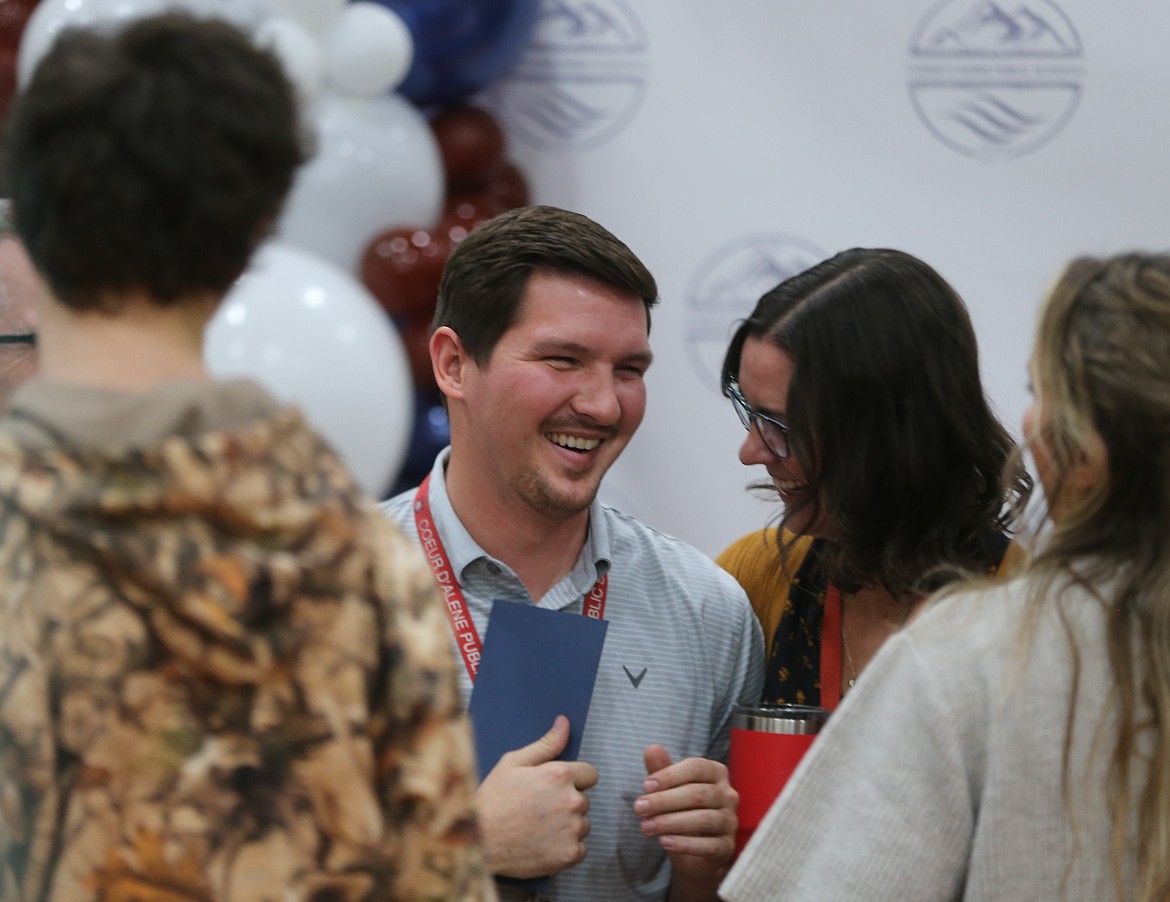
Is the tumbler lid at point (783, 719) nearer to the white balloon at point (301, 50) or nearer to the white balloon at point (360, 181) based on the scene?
the white balloon at point (301, 50)

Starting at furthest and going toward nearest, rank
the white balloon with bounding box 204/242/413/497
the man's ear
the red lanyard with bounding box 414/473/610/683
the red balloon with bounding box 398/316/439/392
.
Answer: the red balloon with bounding box 398/316/439/392 < the white balloon with bounding box 204/242/413/497 < the man's ear < the red lanyard with bounding box 414/473/610/683

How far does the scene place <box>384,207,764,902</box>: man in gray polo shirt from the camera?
6.48 feet

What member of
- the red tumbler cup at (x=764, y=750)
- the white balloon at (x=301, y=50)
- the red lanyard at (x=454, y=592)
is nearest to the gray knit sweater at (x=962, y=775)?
the red tumbler cup at (x=764, y=750)

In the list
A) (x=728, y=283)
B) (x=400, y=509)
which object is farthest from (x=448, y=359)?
(x=728, y=283)

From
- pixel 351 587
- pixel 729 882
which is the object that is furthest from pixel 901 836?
pixel 351 587

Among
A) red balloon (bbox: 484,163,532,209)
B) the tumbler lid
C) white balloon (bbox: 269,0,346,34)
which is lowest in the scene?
the tumbler lid

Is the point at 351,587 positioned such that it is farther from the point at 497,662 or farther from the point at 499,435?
the point at 499,435


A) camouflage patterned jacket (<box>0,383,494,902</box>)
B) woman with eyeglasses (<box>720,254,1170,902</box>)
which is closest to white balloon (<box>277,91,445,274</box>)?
woman with eyeglasses (<box>720,254,1170,902</box>)

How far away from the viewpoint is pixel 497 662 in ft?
5.83

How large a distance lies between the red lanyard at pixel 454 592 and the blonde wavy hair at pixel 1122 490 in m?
0.76

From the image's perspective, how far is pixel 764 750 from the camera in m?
1.75

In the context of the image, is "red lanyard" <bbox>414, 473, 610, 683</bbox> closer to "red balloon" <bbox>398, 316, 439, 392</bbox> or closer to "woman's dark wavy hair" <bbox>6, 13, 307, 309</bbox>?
"woman's dark wavy hair" <bbox>6, 13, 307, 309</bbox>

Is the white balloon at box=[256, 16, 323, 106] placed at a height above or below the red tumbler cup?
above

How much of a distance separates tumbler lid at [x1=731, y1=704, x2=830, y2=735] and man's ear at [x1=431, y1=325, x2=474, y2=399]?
713 mm
